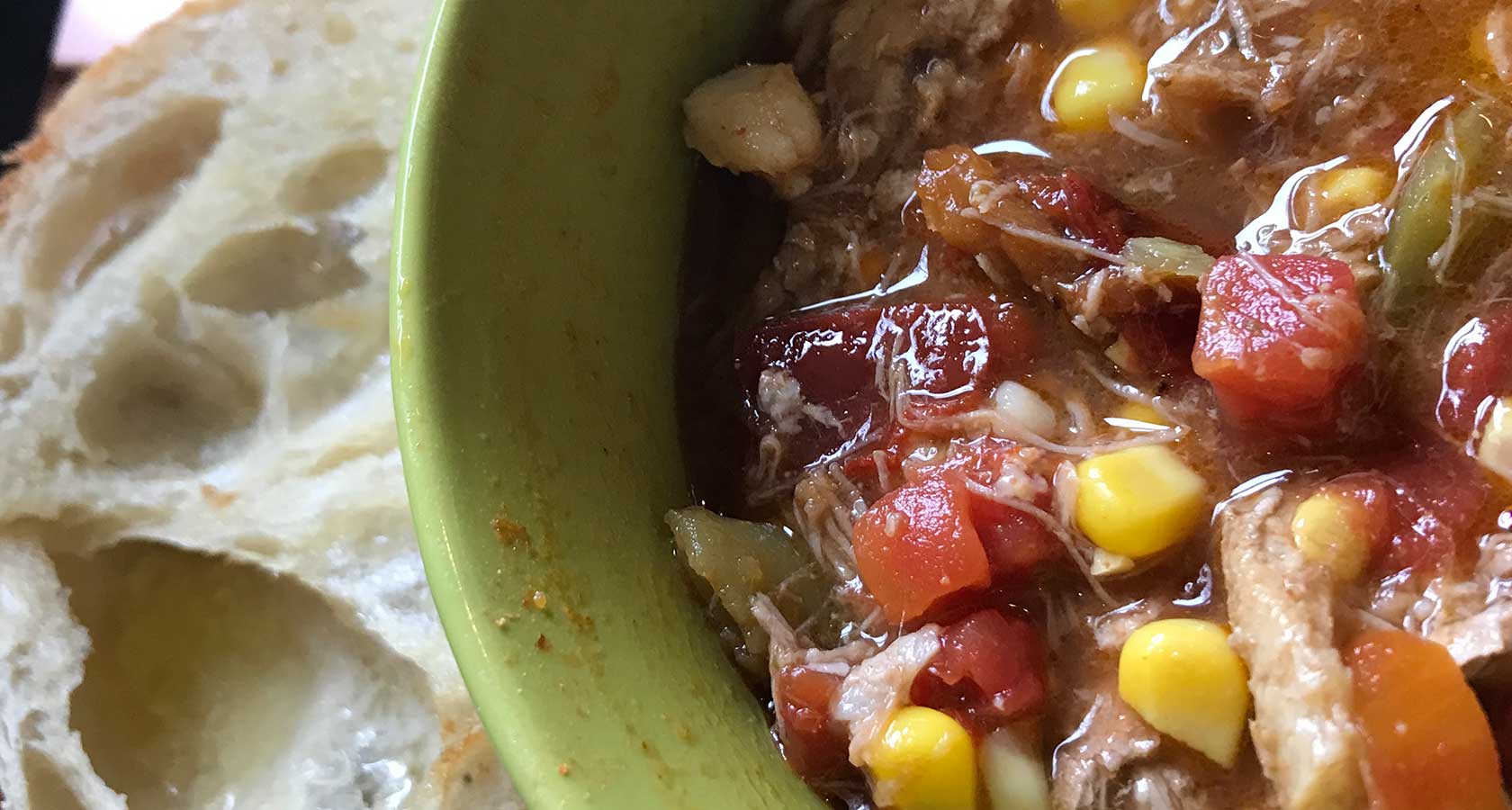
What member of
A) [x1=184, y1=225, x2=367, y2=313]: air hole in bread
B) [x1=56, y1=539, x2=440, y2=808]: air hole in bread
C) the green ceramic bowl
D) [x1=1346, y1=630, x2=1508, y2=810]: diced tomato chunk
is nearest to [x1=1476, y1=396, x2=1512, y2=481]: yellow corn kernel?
[x1=1346, y1=630, x2=1508, y2=810]: diced tomato chunk

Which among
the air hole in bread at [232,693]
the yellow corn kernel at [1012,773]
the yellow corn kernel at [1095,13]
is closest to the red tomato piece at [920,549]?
the yellow corn kernel at [1012,773]

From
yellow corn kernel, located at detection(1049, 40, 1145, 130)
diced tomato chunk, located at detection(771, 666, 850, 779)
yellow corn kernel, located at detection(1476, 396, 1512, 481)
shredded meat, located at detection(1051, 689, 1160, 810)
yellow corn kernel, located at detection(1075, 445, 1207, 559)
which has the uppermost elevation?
yellow corn kernel, located at detection(1049, 40, 1145, 130)

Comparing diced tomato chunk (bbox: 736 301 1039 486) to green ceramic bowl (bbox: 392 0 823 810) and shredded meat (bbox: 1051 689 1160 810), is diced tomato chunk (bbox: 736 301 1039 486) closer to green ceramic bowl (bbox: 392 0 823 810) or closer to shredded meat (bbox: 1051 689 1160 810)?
green ceramic bowl (bbox: 392 0 823 810)

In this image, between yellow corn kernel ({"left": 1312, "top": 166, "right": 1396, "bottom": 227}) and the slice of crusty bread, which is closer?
yellow corn kernel ({"left": 1312, "top": 166, "right": 1396, "bottom": 227})

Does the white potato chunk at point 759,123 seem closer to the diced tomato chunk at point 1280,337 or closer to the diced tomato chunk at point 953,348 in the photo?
the diced tomato chunk at point 953,348

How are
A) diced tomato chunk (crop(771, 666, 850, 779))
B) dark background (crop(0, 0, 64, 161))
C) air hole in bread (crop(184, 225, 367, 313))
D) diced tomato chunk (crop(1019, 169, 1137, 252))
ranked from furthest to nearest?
dark background (crop(0, 0, 64, 161)) < air hole in bread (crop(184, 225, 367, 313)) < diced tomato chunk (crop(1019, 169, 1137, 252)) < diced tomato chunk (crop(771, 666, 850, 779))

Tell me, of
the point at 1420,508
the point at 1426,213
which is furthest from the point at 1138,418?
the point at 1426,213

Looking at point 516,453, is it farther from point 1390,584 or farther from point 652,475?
point 1390,584
